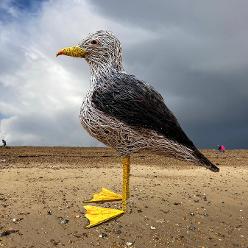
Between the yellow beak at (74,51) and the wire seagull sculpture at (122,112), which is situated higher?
the yellow beak at (74,51)

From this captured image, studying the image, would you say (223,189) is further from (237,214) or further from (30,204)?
(30,204)

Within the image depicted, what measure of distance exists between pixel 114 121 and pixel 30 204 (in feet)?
11.3

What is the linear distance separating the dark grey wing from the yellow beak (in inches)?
25.7

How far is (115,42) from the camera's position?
23.5 ft

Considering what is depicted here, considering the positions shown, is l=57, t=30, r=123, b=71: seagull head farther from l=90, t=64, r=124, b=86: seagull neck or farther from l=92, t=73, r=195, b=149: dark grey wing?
l=92, t=73, r=195, b=149: dark grey wing

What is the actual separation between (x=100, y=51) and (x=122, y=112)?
3.46 feet

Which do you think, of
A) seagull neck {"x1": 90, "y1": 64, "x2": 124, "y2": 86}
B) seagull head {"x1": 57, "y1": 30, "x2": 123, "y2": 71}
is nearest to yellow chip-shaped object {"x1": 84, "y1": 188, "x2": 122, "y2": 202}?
seagull neck {"x1": 90, "y1": 64, "x2": 124, "y2": 86}

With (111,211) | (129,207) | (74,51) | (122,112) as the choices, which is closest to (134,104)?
(122,112)

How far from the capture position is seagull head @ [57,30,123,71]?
713cm

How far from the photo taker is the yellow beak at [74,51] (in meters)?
7.19

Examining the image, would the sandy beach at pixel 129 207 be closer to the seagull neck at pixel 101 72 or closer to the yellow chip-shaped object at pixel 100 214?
the yellow chip-shaped object at pixel 100 214

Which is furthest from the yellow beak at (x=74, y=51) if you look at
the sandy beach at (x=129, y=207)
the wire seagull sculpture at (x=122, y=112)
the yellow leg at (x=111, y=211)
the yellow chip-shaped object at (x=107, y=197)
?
the sandy beach at (x=129, y=207)

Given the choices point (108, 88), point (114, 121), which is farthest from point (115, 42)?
point (114, 121)

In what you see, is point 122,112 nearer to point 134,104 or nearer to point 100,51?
point 134,104
